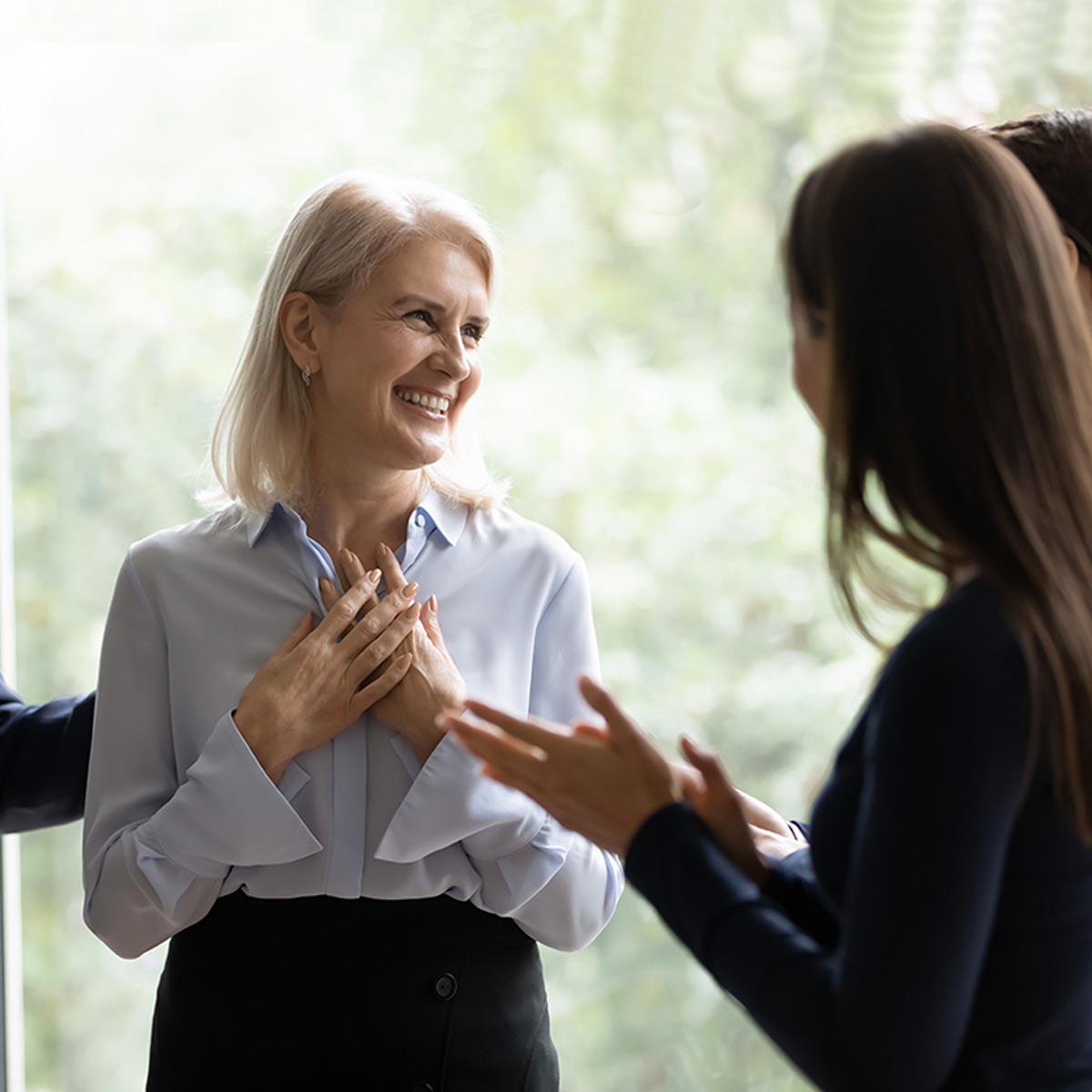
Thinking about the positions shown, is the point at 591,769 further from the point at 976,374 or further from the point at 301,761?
the point at 301,761

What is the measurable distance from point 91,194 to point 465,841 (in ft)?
6.41

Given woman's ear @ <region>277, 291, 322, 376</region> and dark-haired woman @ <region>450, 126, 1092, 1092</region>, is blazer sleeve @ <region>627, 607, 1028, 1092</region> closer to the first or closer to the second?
dark-haired woman @ <region>450, 126, 1092, 1092</region>

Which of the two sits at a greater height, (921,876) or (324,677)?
(921,876)

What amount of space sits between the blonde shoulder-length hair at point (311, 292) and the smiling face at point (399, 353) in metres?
0.02

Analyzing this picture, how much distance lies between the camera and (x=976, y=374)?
81cm

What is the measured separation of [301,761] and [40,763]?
0.46 metres

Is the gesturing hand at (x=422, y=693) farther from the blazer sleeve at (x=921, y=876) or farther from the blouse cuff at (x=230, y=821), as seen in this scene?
the blazer sleeve at (x=921, y=876)

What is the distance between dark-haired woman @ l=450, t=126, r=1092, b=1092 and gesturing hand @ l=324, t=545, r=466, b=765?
0.53 m

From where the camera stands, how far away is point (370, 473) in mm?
1530

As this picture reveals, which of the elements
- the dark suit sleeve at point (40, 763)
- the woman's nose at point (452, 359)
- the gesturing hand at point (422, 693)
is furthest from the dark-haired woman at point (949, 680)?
the dark suit sleeve at point (40, 763)

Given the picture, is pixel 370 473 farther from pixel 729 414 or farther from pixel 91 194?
pixel 91 194

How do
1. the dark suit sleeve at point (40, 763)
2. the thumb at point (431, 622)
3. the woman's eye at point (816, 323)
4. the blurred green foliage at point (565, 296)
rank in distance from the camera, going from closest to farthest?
the woman's eye at point (816, 323) < the thumb at point (431, 622) < the dark suit sleeve at point (40, 763) < the blurred green foliage at point (565, 296)

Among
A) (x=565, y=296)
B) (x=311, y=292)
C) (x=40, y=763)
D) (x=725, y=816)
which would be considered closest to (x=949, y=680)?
(x=725, y=816)

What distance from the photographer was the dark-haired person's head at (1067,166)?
3.95ft
